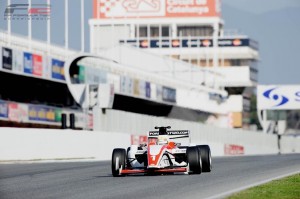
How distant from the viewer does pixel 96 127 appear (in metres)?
46.8

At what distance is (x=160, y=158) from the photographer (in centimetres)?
2211

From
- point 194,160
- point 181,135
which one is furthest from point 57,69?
point 194,160

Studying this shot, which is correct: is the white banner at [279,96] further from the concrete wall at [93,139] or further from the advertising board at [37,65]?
the advertising board at [37,65]

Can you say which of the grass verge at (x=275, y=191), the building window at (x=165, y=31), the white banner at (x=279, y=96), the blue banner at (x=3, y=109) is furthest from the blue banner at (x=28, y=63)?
the building window at (x=165, y=31)

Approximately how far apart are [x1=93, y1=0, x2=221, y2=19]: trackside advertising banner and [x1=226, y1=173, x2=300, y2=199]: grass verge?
102 m

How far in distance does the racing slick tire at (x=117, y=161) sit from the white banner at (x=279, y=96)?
6792 centimetres

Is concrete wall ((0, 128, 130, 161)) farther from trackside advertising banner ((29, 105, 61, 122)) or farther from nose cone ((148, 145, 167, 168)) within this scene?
nose cone ((148, 145, 167, 168))

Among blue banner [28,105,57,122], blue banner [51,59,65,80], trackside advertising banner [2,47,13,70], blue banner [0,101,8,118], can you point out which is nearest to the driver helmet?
blue banner [0,101,8,118]

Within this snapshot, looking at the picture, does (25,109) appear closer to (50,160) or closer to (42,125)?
(42,125)

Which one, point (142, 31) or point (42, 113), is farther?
point (142, 31)

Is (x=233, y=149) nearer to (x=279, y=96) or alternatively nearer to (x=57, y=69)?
(x=57, y=69)

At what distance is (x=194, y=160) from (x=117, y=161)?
1.73 m

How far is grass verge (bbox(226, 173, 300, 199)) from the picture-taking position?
15.6m

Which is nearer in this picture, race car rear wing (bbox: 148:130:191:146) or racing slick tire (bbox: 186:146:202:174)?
racing slick tire (bbox: 186:146:202:174)
